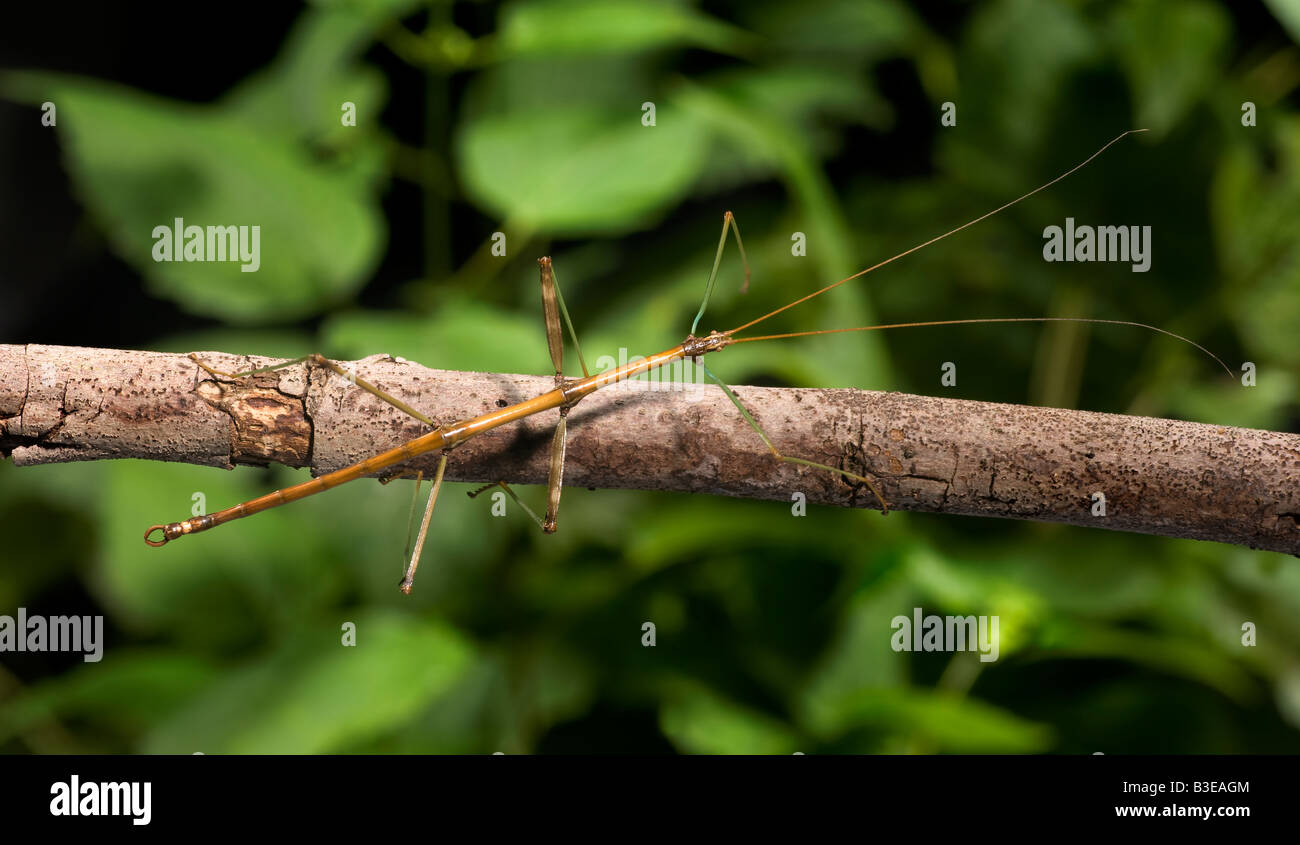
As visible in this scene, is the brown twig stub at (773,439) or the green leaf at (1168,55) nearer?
the brown twig stub at (773,439)

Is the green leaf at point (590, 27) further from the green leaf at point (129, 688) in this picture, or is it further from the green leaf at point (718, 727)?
the green leaf at point (129, 688)

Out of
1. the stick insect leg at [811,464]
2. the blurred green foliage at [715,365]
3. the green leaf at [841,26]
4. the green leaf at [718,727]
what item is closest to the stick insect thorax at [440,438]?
the stick insect leg at [811,464]

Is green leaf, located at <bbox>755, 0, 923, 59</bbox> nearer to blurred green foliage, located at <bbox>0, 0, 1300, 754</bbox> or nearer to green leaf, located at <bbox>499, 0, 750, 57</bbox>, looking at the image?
blurred green foliage, located at <bbox>0, 0, 1300, 754</bbox>

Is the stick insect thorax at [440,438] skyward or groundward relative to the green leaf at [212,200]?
groundward

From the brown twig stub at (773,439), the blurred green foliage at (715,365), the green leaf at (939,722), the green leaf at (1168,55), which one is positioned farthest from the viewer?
the green leaf at (1168,55)

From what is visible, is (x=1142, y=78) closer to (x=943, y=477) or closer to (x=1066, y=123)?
(x=1066, y=123)

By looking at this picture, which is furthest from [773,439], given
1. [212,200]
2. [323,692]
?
[212,200]

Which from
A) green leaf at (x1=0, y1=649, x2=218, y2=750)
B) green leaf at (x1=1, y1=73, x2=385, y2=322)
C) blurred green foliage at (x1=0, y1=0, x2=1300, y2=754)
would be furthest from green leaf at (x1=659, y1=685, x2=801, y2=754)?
green leaf at (x1=1, y1=73, x2=385, y2=322)

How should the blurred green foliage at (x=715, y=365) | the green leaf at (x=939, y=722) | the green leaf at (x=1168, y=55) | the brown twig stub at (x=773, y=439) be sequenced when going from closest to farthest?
the brown twig stub at (x=773, y=439) < the green leaf at (x=939, y=722) < the blurred green foliage at (x=715, y=365) < the green leaf at (x=1168, y=55)
